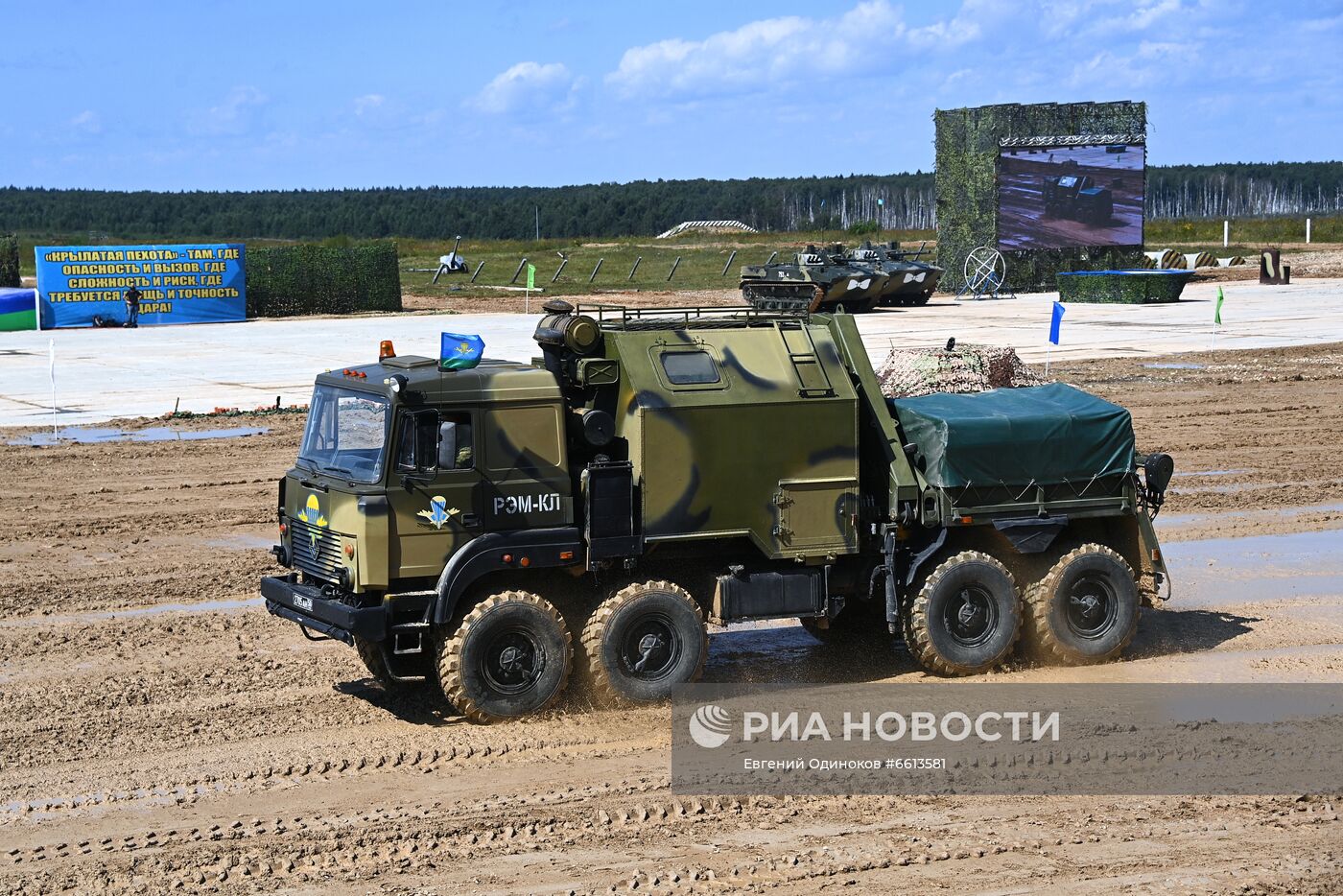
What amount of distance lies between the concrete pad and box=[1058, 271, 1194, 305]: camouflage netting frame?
1.86 feet

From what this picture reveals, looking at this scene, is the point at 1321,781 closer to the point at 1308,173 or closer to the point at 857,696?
the point at 857,696

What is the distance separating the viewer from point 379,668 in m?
10.7

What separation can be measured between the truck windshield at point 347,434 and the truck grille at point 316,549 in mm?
387

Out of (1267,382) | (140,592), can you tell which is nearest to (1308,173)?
(1267,382)

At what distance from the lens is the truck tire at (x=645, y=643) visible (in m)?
10.1

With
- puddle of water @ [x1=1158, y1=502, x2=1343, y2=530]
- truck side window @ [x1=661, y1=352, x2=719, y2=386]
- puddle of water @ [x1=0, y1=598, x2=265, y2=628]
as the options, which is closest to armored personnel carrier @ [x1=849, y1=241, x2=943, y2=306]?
puddle of water @ [x1=1158, y1=502, x2=1343, y2=530]

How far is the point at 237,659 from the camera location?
11734mm

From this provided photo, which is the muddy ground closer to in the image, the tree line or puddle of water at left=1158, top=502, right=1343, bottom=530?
puddle of water at left=1158, top=502, right=1343, bottom=530

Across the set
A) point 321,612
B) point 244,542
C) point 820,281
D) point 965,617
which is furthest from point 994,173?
point 321,612

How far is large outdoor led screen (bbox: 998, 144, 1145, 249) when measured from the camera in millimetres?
52469

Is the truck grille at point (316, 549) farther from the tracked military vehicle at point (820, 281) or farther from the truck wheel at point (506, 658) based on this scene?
the tracked military vehicle at point (820, 281)

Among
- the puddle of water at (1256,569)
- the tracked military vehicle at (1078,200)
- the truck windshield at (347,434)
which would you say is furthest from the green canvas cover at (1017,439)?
the tracked military vehicle at (1078,200)

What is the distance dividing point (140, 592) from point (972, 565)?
23.7ft

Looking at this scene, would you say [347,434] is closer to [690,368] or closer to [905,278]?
[690,368]
